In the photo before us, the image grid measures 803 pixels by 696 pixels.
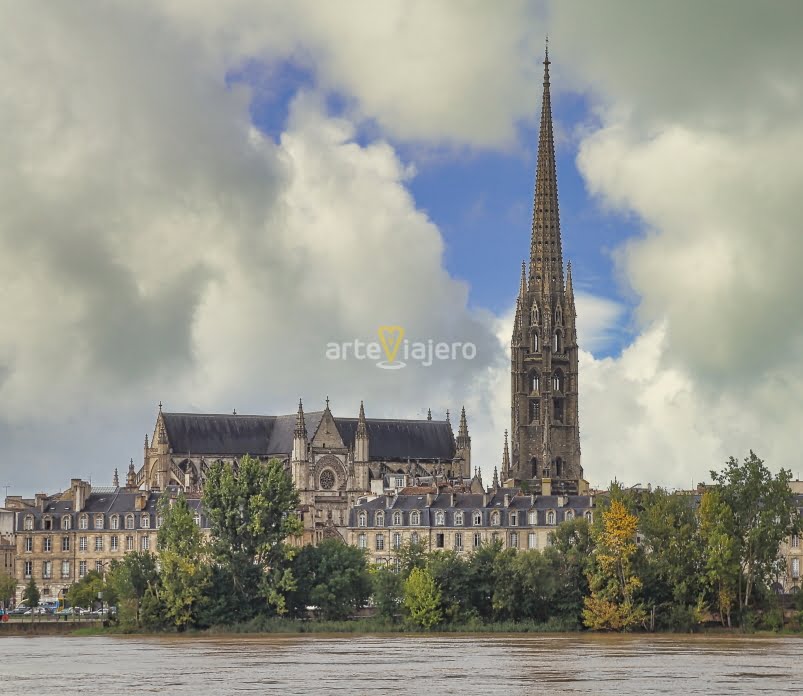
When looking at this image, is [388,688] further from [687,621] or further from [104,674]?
[687,621]

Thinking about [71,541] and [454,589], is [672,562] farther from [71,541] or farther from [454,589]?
[71,541]

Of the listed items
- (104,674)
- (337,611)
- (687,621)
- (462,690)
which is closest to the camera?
(462,690)

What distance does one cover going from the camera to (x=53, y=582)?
16350 cm

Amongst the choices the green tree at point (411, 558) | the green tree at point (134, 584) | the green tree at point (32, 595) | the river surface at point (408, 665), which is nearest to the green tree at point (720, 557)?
the river surface at point (408, 665)

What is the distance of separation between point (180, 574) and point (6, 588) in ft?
147

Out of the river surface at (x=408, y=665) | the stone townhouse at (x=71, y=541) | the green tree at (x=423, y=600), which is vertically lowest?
the river surface at (x=408, y=665)

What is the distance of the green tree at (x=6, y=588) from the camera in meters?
154

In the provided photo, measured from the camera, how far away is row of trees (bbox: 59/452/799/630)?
111m

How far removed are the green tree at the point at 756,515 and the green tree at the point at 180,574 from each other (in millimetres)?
32495

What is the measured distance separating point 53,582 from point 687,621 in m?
71.9

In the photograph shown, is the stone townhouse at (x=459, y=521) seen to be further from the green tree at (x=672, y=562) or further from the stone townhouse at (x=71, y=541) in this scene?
the green tree at (x=672, y=562)

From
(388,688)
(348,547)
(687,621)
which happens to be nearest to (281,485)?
(348,547)

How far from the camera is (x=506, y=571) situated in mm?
112250

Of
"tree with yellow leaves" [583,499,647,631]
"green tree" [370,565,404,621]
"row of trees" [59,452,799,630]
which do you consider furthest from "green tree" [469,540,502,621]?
"tree with yellow leaves" [583,499,647,631]
